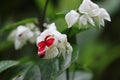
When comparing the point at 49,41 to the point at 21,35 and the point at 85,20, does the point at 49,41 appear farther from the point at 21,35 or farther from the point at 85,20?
the point at 21,35

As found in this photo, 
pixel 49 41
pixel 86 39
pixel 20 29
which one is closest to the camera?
pixel 49 41

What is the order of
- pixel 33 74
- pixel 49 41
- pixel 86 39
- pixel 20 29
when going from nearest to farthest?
pixel 49 41 → pixel 33 74 → pixel 20 29 → pixel 86 39

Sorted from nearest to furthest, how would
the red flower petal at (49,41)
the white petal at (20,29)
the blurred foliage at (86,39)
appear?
1. the red flower petal at (49,41)
2. the white petal at (20,29)
3. the blurred foliage at (86,39)

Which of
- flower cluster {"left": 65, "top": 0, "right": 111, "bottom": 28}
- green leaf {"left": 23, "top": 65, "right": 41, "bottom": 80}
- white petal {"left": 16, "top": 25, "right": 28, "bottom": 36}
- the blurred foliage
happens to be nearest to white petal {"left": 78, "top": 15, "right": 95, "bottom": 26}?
flower cluster {"left": 65, "top": 0, "right": 111, "bottom": 28}

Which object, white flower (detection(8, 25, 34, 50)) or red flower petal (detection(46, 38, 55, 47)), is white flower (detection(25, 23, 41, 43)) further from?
red flower petal (detection(46, 38, 55, 47))

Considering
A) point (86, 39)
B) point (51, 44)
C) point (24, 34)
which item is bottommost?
point (86, 39)

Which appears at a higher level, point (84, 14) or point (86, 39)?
point (84, 14)

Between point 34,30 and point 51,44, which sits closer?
point 51,44

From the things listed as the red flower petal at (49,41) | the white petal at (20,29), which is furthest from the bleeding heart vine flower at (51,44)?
the white petal at (20,29)

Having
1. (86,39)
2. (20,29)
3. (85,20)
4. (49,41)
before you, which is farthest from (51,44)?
(86,39)

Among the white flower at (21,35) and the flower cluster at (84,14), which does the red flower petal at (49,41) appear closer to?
the flower cluster at (84,14)
